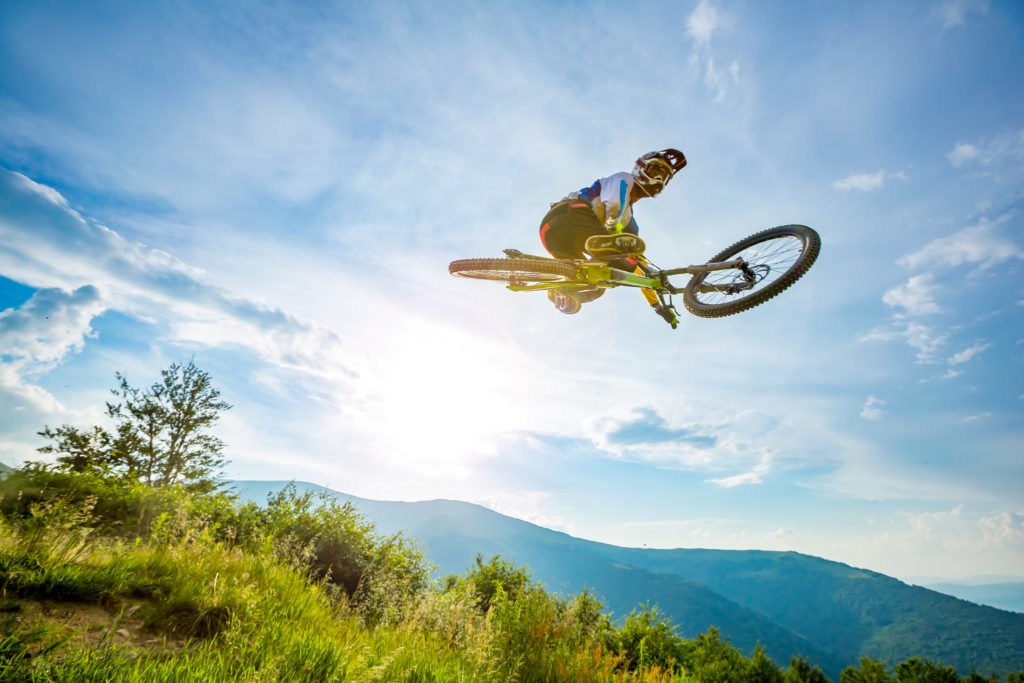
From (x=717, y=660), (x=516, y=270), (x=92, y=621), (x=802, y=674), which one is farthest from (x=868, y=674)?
(x=92, y=621)

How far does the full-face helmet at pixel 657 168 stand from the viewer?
5.82 metres

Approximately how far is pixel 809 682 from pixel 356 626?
4208 cm

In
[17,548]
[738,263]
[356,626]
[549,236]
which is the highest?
[549,236]

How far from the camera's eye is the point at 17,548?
13.9ft

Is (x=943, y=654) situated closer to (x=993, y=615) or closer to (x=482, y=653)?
(x=993, y=615)

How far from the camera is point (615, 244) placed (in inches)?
250

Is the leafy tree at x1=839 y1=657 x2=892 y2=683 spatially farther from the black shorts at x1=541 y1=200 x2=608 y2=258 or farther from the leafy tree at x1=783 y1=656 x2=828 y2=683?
the black shorts at x1=541 y1=200 x2=608 y2=258

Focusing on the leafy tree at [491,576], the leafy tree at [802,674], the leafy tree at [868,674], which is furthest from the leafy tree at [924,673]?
the leafy tree at [491,576]

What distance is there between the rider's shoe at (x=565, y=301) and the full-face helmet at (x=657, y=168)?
7.04 ft

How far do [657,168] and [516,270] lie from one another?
2.53m

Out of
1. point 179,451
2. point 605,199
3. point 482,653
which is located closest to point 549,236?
point 605,199

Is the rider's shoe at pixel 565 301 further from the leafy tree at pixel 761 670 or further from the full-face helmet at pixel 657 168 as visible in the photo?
the leafy tree at pixel 761 670

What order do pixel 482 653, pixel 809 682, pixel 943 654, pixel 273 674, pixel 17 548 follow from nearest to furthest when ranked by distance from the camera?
pixel 273 674, pixel 482 653, pixel 17 548, pixel 809 682, pixel 943 654

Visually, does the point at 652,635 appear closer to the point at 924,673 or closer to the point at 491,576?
the point at 491,576
